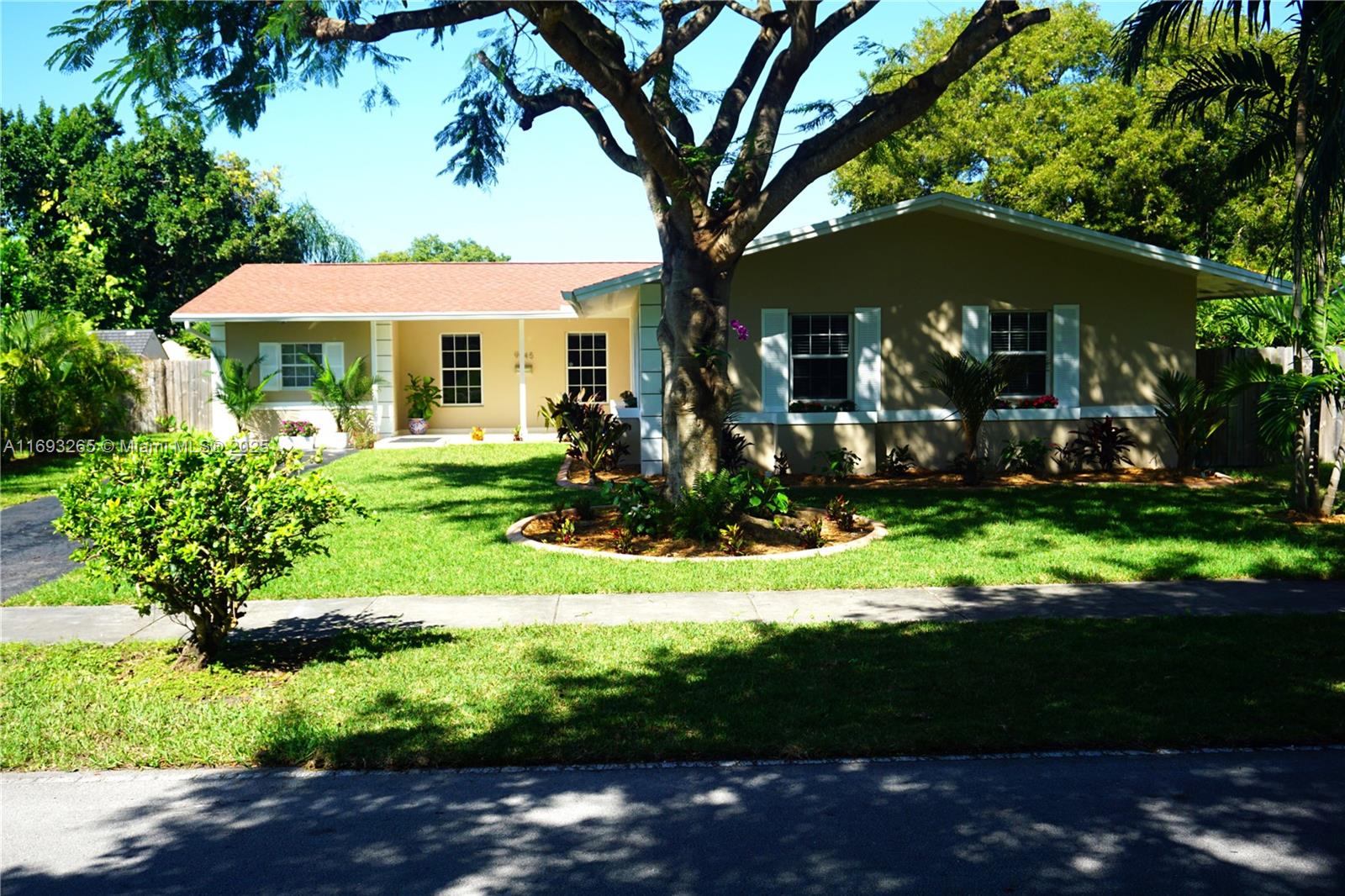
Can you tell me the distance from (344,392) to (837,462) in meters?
11.4

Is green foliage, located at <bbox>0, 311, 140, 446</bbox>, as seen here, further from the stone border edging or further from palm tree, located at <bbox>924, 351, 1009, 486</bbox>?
palm tree, located at <bbox>924, 351, 1009, 486</bbox>

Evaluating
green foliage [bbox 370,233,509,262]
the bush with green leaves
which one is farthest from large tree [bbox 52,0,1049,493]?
green foliage [bbox 370,233,509,262]

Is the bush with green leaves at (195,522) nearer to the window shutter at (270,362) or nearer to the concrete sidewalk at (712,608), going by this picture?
the concrete sidewalk at (712,608)

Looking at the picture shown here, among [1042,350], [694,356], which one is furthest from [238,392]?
[1042,350]

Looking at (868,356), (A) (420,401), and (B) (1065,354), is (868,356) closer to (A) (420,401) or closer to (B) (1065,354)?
(B) (1065,354)

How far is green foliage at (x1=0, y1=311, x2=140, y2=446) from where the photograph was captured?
19438 mm

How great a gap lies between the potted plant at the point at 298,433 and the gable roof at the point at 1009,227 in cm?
884

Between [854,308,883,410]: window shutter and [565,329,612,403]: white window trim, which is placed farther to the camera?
[565,329,612,403]: white window trim

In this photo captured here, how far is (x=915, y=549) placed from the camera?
1075cm

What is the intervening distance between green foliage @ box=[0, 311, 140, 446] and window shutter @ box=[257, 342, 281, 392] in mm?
2714

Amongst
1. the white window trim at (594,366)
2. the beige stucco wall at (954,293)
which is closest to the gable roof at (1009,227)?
the beige stucco wall at (954,293)

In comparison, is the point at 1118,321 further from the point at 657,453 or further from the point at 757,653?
the point at 757,653

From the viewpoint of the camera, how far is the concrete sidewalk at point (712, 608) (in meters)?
8.14

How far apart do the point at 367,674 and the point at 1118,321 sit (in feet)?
43.2
